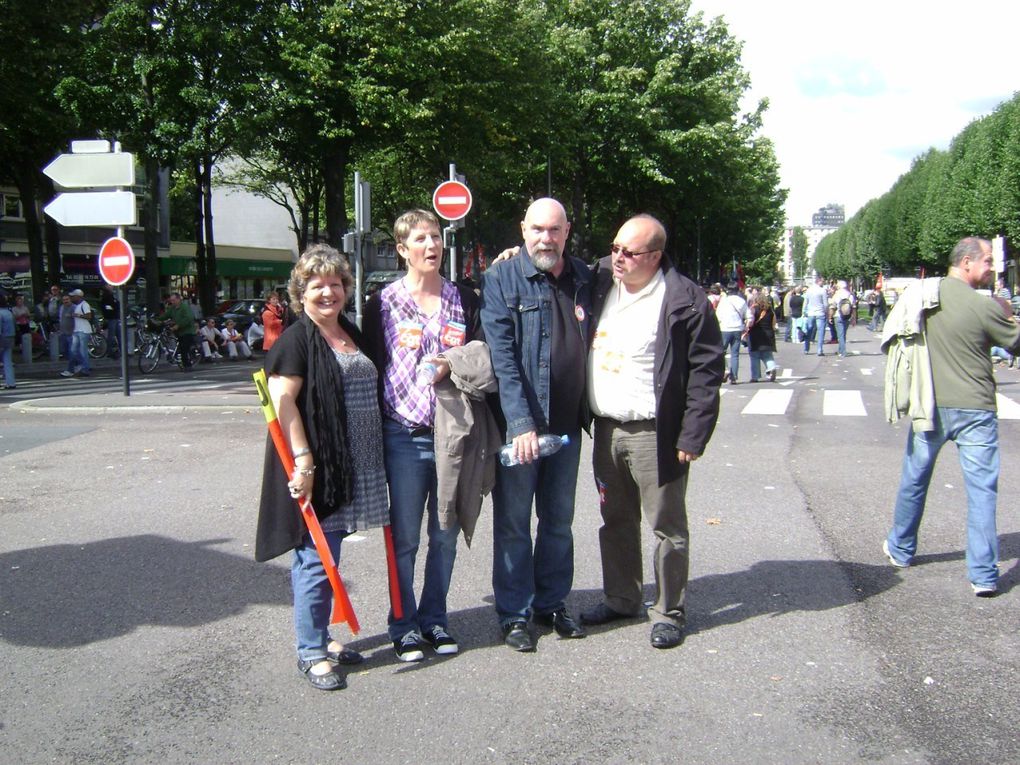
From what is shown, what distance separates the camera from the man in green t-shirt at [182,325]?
70.8 ft

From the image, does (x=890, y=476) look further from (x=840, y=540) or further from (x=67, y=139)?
(x=67, y=139)

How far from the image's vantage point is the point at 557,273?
4332 millimetres

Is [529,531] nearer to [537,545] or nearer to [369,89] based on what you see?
[537,545]

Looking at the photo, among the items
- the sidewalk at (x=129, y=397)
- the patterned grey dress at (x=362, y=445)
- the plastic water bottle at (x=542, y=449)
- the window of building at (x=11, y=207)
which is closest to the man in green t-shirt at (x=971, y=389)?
the plastic water bottle at (x=542, y=449)

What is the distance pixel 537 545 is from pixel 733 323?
13435mm

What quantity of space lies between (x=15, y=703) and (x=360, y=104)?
22.9m

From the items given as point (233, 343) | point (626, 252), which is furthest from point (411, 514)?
point (233, 343)

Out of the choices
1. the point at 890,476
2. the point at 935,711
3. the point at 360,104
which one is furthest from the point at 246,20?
the point at 935,711

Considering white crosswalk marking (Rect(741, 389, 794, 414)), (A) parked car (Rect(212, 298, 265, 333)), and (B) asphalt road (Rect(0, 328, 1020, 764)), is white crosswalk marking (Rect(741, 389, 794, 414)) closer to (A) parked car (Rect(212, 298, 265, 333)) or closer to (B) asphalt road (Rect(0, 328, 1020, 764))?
(B) asphalt road (Rect(0, 328, 1020, 764))

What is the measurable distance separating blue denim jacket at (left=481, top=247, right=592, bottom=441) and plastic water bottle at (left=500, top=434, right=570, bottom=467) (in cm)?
6

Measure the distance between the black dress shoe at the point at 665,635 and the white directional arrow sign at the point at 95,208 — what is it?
1114cm

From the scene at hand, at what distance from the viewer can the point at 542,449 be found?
13.6 feet

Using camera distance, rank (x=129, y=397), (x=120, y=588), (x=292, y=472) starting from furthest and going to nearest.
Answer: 1. (x=129, y=397)
2. (x=120, y=588)
3. (x=292, y=472)

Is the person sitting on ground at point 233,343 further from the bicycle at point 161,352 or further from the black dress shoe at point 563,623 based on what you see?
the black dress shoe at point 563,623
